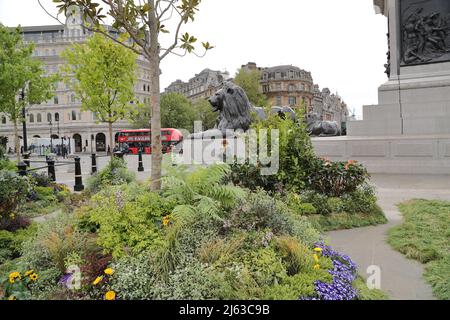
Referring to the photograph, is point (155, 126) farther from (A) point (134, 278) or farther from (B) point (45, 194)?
(B) point (45, 194)

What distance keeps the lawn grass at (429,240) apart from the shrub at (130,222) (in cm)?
314

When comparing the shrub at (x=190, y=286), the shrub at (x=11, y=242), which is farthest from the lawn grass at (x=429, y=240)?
the shrub at (x=11, y=242)

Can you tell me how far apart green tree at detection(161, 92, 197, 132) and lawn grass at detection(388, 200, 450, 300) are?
61763mm

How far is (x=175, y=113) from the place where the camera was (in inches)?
2712

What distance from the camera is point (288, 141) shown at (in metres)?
7.67

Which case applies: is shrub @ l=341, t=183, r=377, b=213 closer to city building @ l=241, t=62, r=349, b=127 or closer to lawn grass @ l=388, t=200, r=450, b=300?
lawn grass @ l=388, t=200, r=450, b=300

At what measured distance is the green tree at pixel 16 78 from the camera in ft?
64.7

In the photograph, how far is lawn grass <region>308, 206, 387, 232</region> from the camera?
6422mm

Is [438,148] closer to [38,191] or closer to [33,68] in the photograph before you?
[38,191]

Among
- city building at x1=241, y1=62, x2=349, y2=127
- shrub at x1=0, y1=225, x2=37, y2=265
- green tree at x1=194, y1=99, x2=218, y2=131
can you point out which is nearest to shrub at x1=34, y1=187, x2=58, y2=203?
shrub at x1=0, y1=225, x2=37, y2=265

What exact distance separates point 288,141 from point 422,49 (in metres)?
10.8

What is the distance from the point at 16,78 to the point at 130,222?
19472 millimetres

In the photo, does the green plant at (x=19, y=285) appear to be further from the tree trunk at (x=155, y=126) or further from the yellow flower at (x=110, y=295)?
the tree trunk at (x=155, y=126)

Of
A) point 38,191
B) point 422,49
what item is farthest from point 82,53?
point 422,49
